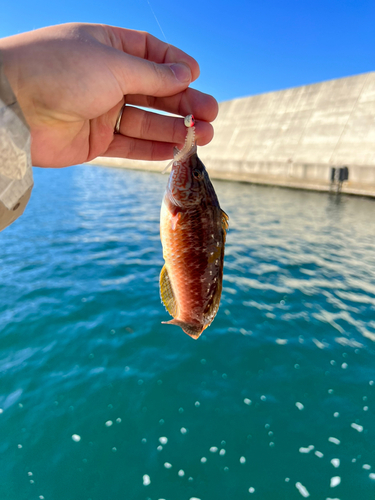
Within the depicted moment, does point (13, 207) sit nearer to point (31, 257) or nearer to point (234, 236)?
point (31, 257)

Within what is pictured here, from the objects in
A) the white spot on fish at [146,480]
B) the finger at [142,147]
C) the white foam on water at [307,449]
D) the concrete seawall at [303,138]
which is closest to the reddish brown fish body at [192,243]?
the finger at [142,147]

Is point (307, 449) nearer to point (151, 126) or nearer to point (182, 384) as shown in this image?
point (182, 384)

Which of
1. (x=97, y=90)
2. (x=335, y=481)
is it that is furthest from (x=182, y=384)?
(x=97, y=90)

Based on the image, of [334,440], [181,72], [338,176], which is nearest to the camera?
[181,72]

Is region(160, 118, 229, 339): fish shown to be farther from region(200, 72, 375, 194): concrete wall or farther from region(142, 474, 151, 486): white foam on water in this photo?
region(200, 72, 375, 194): concrete wall

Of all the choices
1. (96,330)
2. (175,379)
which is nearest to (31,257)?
(96,330)

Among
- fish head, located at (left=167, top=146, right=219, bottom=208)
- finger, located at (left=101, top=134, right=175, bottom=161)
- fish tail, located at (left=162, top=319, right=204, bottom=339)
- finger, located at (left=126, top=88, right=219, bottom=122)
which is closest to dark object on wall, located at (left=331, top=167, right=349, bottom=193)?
finger, located at (left=101, top=134, right=175, bottom=161)
